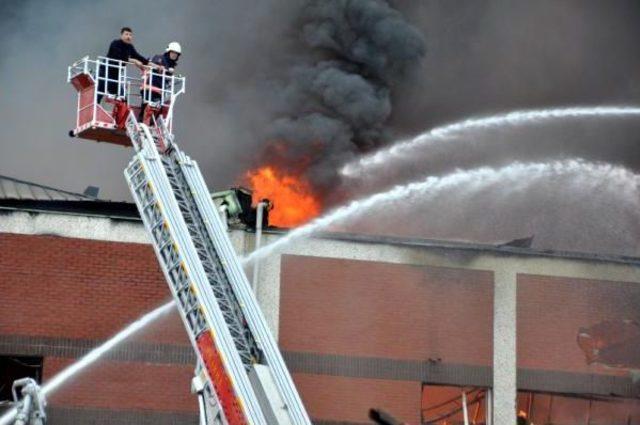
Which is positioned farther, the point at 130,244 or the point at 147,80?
the point at 130,244

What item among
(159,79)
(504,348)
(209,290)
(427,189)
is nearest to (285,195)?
(427,189)

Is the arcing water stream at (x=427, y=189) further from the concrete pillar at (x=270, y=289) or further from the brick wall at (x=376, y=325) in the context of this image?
the brick wall at (x=376, y=325)

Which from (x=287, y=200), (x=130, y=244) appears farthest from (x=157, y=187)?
(x=287, y=200)

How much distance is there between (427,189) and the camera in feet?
73.6

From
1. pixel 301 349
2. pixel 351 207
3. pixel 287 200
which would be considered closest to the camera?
pixel 301 349

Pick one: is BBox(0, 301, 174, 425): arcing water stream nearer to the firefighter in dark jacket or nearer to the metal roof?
the metal roof

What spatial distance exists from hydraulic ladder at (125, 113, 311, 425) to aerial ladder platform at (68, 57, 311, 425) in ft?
0.03

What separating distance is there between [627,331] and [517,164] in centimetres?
795

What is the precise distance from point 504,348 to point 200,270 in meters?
7.78

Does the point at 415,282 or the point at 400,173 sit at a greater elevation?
the point at 400,173

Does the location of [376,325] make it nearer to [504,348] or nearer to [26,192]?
[504,348]

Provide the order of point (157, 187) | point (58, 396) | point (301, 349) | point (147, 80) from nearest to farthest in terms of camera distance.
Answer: point (157, 187), point (147, 80), point (58, 396), point (301, 349)

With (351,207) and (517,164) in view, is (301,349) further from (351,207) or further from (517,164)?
(517,164)

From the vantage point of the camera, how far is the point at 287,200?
80.6 ft
